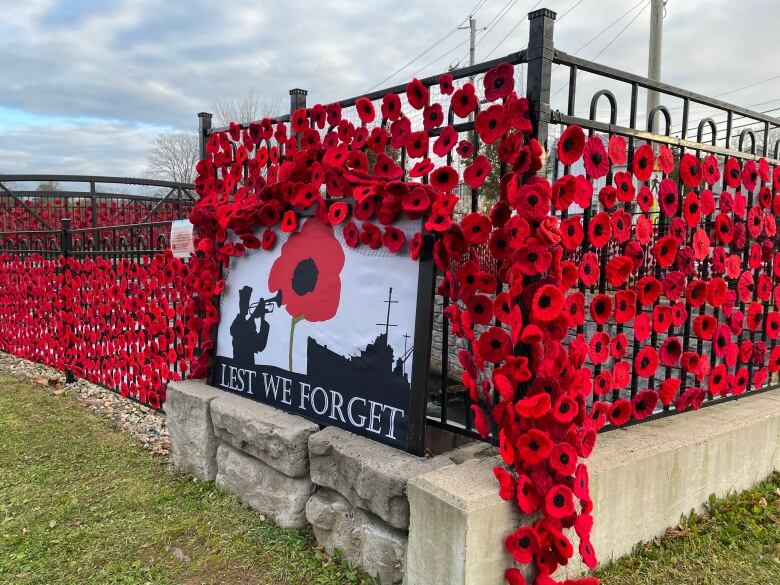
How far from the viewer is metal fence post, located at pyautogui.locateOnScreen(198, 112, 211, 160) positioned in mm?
4125

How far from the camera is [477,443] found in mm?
2631

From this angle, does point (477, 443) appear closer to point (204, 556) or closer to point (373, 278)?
point (373, 278)

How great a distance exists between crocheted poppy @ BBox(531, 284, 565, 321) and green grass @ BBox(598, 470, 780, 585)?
1.26 m

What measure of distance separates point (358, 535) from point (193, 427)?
59.1 inches

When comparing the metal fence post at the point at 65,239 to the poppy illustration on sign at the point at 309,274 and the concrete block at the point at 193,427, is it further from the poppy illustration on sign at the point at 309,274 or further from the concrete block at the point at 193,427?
the poppy illustration on sign at the point at 309,274

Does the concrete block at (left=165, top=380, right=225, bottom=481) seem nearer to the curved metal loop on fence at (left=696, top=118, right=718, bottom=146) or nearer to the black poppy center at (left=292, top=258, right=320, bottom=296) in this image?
the black poppy center at (left=292, top=258, right=320, bottom=296)

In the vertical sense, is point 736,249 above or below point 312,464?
above

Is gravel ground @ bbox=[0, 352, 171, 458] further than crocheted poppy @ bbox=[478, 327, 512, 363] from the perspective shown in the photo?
Yes

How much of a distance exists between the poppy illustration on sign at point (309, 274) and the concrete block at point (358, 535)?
0.80m

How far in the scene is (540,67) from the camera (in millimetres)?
2104

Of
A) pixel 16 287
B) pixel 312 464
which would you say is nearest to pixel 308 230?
pixel 312 464

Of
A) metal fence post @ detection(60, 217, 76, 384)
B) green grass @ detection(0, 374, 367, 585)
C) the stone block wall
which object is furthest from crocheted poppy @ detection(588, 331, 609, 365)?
metal fence post @ detection(60, 217, 76, 384)

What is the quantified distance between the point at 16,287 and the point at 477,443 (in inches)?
267

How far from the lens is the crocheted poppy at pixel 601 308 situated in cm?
226
